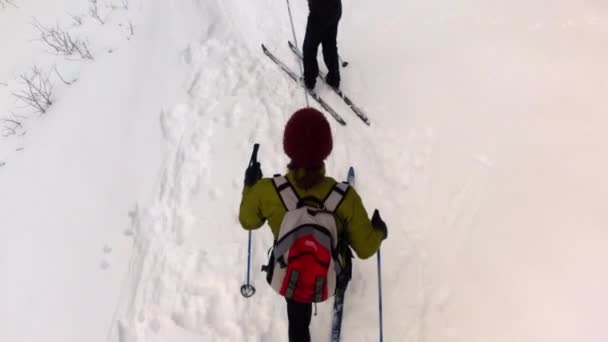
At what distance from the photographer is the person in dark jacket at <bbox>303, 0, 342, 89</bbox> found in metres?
4.23

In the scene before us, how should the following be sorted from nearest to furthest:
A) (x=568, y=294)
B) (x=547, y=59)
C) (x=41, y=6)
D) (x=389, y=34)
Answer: (x=568, y=294) < (x=547, y=59) < (x=389, y=34) < (x=41, y=6)

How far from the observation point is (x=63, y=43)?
6793 millimetres

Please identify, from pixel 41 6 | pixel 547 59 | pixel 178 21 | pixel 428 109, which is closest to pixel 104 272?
pixel 428 109

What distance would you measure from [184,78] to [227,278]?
2689 mm

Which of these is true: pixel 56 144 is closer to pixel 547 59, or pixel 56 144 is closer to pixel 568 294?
pixel 568 294

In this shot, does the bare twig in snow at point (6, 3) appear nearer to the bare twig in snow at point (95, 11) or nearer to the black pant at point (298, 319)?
the bare twig in snow at point (95, 11)

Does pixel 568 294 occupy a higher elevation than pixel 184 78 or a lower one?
lower

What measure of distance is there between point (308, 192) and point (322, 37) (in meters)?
2.83

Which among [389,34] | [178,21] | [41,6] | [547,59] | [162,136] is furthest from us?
[41,6]

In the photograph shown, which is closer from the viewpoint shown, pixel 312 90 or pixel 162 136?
pixel 162 136

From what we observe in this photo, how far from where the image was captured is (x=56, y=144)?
472 cm

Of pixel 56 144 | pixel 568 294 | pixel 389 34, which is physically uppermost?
pixel 389 34

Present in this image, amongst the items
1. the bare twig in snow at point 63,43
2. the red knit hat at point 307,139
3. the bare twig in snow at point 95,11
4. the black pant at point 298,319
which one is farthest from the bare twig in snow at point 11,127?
the red knit hat at point 307,139

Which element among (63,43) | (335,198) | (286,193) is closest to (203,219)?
(286,193)
